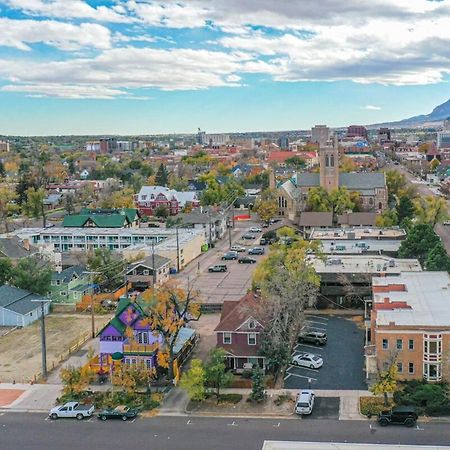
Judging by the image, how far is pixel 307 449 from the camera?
21078mm

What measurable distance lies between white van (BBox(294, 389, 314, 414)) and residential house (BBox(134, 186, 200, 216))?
2828 inches

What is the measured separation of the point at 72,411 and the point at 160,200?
72.7 meters

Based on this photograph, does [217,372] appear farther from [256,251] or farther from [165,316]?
[256,251]

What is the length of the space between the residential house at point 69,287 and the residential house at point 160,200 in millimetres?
45740

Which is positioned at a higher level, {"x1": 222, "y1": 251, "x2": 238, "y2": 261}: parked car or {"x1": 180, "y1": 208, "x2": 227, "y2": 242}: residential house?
{"x1": 180, "y1": 208, "x2": 227, "y2": 242}: residential house

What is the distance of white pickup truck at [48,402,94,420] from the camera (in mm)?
29297

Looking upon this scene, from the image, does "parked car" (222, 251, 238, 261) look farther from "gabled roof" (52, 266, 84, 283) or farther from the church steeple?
the church steeple

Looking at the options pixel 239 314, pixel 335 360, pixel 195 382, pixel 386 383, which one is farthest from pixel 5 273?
pixel 386 383

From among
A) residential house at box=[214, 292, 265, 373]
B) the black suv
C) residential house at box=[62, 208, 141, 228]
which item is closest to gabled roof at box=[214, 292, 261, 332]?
residential house at box=[214, 292, 265, 373]

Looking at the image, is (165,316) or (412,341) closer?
(412,341)

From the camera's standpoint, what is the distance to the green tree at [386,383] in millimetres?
28438

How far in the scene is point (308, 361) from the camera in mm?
34812

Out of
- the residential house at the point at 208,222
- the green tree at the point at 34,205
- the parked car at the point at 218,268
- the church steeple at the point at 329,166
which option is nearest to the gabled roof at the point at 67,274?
the parked car at the point at 218,268

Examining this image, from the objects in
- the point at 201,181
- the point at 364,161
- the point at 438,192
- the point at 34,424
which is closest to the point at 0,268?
the point at 34,424
